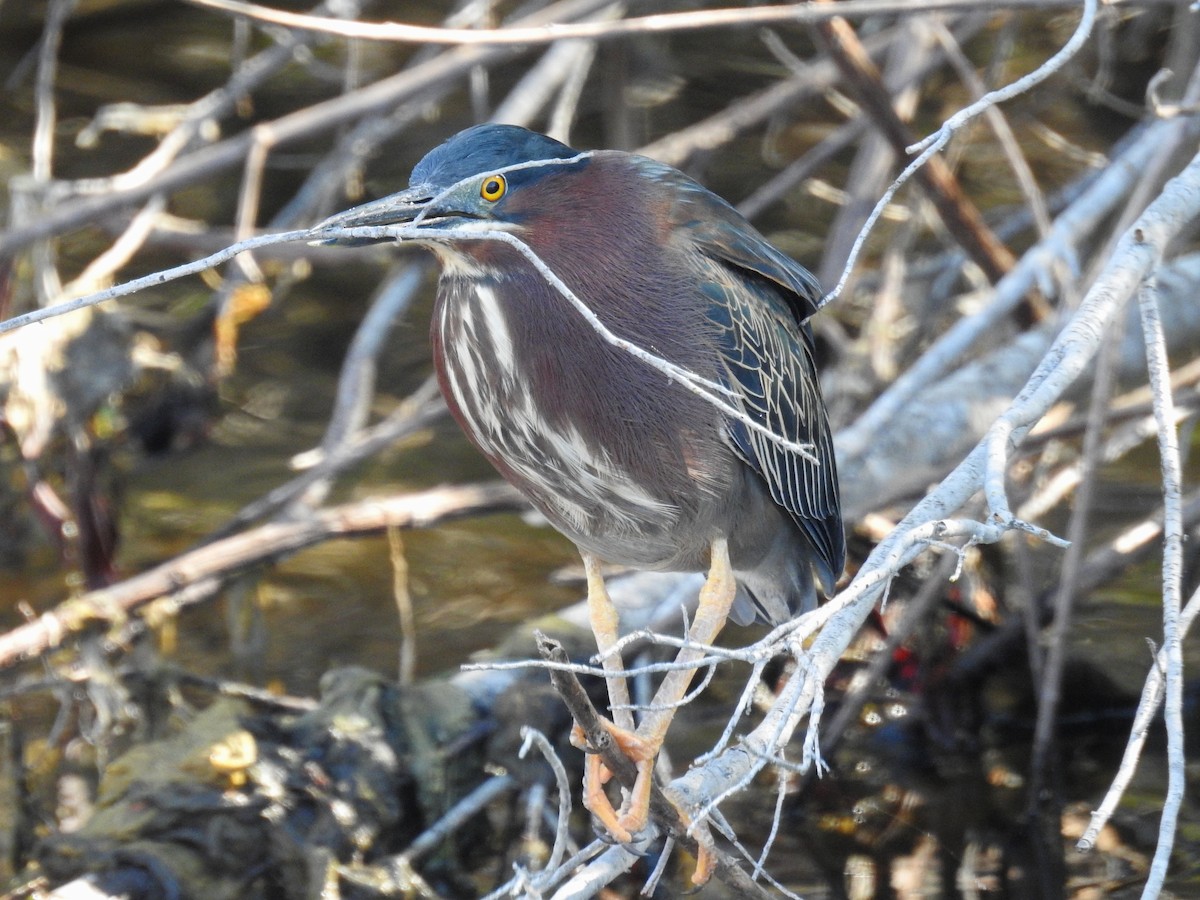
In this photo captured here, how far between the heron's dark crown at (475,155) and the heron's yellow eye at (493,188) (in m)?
0.04

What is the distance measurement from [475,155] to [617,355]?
0.43 meters

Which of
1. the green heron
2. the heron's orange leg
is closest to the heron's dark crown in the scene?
the green heron

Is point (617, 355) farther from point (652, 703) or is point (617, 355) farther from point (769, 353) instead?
point (652, 703)

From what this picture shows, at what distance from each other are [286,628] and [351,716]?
1.30m

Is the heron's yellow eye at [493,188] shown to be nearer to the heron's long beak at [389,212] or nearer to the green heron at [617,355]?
the green heron at [617,355]

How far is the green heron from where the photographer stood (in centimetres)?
257

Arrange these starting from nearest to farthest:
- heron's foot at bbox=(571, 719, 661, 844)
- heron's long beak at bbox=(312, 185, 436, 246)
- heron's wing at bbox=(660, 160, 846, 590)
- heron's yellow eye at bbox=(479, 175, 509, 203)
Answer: heron's long beak at bbox=(312, 185, 436, 246) < heron's yellow eye at bbox=(479, 175, 509, 203) < heron's foot at bbox=(571, 719, 661, 844) < heron's wing at bbox=(660, 160, 846, 590)

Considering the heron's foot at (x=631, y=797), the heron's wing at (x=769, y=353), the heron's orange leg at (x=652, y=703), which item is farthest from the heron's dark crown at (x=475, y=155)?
the heron's foot at (x=631, y=797)

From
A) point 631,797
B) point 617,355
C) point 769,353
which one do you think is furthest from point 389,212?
point 631,797

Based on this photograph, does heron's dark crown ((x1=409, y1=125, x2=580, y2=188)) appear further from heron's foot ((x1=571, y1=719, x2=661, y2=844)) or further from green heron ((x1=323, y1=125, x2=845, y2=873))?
heron's foot ((x1=571, y1=719, x2=661, y2=844))

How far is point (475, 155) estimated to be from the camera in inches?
96.7

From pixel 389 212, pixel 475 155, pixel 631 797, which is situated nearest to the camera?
pixel 389 212

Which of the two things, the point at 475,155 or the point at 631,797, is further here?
the point at 631,797

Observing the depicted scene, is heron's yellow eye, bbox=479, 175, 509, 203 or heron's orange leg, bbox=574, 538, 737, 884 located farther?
heron's orange leg, bbox=574, 538, 737, 884
